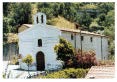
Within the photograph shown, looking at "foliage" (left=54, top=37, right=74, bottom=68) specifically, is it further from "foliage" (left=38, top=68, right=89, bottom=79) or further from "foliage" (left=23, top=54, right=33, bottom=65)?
"foliage" (left=23, top=54, right=33, bottom=65)

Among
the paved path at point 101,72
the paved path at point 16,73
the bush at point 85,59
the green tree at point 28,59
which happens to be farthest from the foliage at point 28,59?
the paved path at point 101,72

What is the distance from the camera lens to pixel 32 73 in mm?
6711

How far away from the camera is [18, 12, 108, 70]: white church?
663cm

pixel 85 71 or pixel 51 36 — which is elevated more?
pixel 51 36

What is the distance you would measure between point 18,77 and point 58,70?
0.48 m

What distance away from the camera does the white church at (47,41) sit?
663cm

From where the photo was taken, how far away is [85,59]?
6660 millimetres

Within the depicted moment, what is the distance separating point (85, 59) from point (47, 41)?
0.49 m

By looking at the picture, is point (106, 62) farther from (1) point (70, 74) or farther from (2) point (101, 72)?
(1) point (70, 74)

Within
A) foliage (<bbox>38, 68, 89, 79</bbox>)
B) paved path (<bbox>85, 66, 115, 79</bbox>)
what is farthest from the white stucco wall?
paved path (<bbox>85, 66, 115, 79</bbox>)

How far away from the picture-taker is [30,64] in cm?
677

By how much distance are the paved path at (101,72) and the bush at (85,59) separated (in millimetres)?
65

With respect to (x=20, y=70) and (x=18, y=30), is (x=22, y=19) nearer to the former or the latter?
(x=18, y=30)

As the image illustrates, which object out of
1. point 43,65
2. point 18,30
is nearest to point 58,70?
point 43,65
